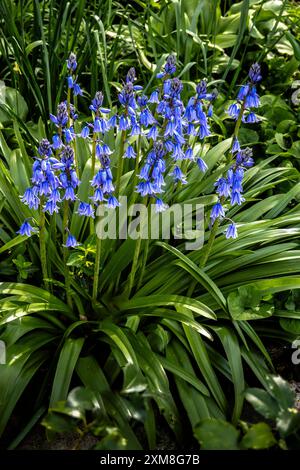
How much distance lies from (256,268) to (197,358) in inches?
29.4

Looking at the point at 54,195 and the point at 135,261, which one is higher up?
the point at 54,195

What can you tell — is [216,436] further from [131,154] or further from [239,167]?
[131,154]

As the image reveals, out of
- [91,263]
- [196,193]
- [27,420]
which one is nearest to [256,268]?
[196,193]

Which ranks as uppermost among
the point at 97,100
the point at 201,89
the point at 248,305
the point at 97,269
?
the point at 201,89

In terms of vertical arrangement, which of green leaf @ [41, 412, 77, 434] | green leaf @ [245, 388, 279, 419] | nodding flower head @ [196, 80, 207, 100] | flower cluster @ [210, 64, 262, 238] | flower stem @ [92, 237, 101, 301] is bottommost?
green leaf @ [41, 412, 77, 434]

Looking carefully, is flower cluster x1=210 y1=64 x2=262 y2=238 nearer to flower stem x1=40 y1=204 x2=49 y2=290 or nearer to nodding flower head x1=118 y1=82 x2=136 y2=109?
nodding flower head x1=118 y1=82 x2=136 y2=109

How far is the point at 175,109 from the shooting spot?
2885 millimetres

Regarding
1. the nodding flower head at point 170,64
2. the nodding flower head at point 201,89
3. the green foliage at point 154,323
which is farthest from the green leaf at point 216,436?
the nodding flower head at point 170,64

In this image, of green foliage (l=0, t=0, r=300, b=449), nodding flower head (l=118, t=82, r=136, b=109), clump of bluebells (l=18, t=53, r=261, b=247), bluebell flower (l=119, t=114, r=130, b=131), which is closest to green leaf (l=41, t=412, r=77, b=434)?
green foliage (l=0, t=0, r=300, b=449)

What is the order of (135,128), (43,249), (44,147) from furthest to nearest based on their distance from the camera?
(43,249) → (135,128) → (44,147)

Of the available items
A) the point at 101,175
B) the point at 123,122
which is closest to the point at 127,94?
the point at 123,122

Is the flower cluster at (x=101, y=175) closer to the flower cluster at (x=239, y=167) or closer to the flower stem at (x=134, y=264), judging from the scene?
the flower stem at (x=134, y=264)

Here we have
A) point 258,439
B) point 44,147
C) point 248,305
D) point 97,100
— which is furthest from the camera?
point 248,305
